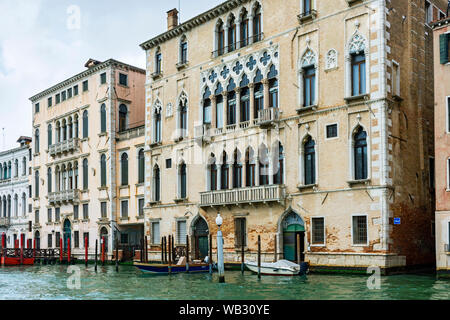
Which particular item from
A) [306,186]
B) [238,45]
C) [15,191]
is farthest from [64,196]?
[306,186]

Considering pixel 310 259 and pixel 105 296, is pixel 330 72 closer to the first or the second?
pixel 310 259

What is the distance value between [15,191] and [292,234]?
32935 mm

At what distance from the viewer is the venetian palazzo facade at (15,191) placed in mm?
50594

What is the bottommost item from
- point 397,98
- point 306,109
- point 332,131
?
point 332,131

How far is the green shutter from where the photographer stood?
2250cm

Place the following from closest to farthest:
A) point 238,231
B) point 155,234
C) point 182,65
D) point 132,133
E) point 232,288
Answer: point 232,288, point 238,231, point 182,65, point 155,234, point 132,133

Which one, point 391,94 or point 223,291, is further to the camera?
point 391,94

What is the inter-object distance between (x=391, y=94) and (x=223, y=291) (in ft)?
33.7

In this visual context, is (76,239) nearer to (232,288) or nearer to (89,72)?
(89,72)

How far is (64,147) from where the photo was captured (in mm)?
43312

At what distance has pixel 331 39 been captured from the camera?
2536cm

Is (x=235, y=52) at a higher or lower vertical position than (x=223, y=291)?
higher

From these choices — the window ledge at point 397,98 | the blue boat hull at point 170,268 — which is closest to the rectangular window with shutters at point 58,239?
the blue boat hull at point 170,268
